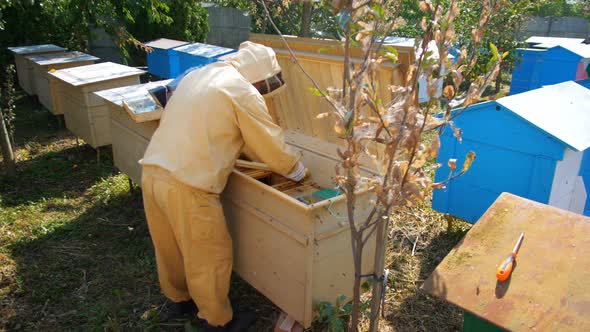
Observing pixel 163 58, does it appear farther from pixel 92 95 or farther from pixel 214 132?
pixel 214 132

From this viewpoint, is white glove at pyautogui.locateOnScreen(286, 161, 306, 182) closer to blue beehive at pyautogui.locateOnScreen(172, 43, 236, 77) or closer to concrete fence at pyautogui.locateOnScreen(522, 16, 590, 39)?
blue beehive at pyautogui.locateOnScreen(172, 43, 236, 77)

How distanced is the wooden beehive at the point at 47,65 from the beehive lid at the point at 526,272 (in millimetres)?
6189

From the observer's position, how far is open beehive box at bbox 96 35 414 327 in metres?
2.25

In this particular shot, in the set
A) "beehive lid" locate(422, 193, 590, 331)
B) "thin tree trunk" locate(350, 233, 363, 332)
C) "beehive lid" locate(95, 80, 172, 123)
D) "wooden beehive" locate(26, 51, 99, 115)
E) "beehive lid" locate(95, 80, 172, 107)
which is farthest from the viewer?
"wooden beehive" locate(26, 51, 99, 115)

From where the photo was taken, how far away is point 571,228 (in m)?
1.70

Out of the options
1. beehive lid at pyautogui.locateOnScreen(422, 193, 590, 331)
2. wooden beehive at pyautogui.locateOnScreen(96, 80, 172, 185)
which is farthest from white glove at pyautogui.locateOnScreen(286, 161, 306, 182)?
wooden beehive at pyautogui.locateOnScreen(96, 80, 172, 185)

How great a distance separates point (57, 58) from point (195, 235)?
5408 mm

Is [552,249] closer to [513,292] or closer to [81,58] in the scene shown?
[513,292]

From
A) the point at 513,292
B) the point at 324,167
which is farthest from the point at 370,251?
the point at 513,292

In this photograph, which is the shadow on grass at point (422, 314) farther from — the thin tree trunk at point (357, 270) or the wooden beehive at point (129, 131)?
the wooden beehive at point (129, 131)

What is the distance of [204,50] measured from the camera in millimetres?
6988

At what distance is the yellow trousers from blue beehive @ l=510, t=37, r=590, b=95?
280 inches

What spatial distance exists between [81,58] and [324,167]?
4982 millimetres

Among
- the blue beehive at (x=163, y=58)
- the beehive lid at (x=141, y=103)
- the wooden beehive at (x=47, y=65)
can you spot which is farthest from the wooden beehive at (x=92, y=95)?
the blue beehive at (x=163, y=58)
